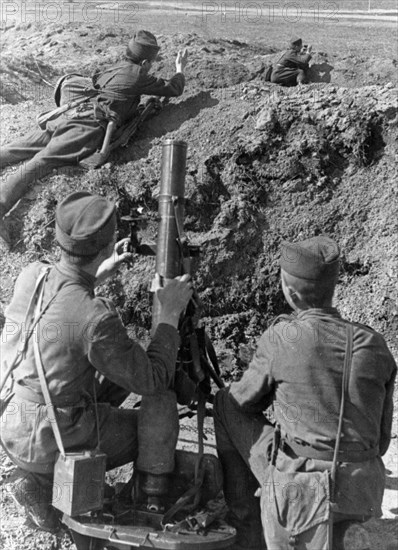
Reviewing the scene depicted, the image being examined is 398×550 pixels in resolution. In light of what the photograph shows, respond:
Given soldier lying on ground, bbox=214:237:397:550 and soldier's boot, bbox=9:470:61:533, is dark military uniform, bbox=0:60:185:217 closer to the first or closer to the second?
soldier's boot, bbox=9:470:61:533

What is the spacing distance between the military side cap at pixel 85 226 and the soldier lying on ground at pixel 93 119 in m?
4.70

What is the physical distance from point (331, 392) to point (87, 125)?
224 inches

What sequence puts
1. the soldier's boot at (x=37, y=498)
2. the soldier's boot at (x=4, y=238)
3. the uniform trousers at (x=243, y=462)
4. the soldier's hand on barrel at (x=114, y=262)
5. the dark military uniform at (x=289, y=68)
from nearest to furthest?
the soldier's boot at (x=37, y=498) → the uniform trousers at (x=243, y=462) → the soldier's hand on barrel at (x=114, y=262) → the soldier's boot at (x=4, y=238) → the dark military uniform at (x=289, y=68)

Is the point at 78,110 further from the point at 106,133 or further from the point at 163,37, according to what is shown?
the point at 163,37

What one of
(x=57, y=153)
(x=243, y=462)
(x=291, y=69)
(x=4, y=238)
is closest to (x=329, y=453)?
(x=243, y=462)

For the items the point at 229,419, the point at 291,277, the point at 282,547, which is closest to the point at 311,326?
the point at 291,277

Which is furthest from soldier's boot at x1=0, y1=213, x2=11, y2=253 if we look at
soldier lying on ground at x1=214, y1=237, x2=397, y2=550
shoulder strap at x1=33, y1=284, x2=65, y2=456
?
soldier lying on ground at x1=214, y1=237, x2=397, y2=550

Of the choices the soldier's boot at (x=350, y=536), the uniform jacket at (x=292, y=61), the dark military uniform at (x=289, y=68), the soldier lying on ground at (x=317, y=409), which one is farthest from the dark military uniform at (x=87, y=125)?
the soldier's boot at (x=350, y=536)

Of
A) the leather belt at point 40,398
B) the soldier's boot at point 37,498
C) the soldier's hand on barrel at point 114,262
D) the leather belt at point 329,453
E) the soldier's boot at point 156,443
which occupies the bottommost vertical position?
the soldier's boot at point 37,498

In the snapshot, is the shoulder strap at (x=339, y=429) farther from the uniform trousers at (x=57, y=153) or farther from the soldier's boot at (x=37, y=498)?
the uniform trousers at (x=57, y=153)

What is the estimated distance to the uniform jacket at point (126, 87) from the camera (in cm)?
791

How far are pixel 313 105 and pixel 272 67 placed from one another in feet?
6.44

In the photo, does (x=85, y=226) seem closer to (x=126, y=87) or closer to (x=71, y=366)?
(x=71, y=366)

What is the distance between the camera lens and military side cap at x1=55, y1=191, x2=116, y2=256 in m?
3.26
